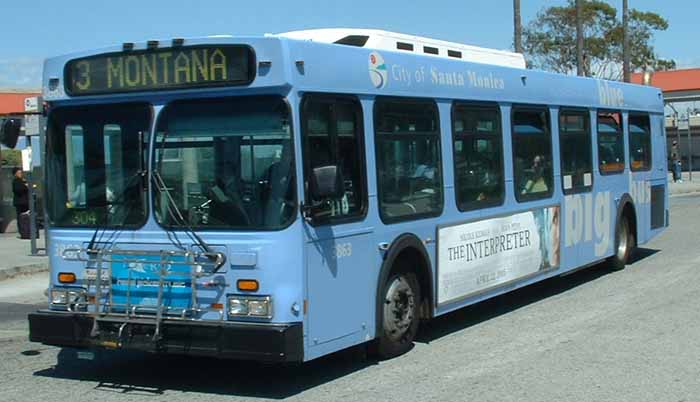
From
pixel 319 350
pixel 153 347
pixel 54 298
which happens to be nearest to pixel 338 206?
pixel 319 350

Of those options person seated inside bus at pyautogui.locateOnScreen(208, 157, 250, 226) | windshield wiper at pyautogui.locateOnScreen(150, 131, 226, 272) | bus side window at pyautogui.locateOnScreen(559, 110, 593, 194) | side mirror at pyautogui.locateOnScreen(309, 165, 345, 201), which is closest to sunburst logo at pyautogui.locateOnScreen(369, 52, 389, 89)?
side mirror at pyautogui.locateOnScreen(309, 165, 345, 201)

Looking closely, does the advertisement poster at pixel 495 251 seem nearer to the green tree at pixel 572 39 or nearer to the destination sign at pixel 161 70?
the destination sign at pixel 161 70

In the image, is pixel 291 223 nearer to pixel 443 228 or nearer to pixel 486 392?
pixel 486 392

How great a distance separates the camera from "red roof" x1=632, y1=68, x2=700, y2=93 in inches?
2349

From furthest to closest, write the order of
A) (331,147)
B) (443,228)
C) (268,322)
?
1. (443,228)
2. (331,147)
3. (268,322)

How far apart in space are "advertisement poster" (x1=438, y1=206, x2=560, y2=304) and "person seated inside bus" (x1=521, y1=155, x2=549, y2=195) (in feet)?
0.83

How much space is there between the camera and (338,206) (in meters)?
7.75

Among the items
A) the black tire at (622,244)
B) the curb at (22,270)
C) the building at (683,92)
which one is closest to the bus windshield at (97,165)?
the curb at (22,270)

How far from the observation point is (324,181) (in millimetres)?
7105

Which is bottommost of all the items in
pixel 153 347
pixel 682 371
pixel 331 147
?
pixel 682 371

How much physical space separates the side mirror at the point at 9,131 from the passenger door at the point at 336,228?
334 centimetres

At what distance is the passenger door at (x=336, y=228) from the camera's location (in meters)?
7.33

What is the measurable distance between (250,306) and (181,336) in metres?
0.61

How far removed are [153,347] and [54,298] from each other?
1166mm
